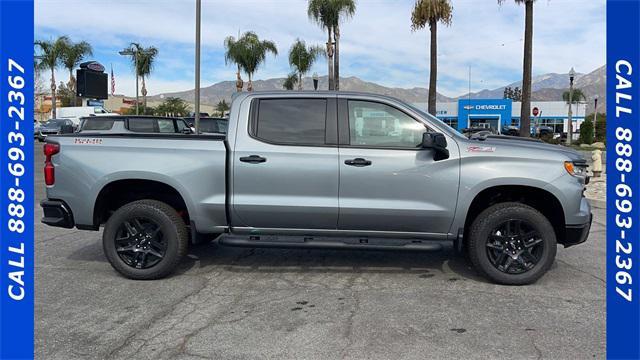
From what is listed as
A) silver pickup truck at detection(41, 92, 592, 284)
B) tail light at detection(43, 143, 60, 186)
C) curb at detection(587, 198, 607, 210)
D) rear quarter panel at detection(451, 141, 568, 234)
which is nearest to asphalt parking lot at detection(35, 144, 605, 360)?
silver pickup truck at detection(41, 92, 592, 284)

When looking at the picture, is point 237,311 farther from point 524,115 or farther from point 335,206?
point 524,115

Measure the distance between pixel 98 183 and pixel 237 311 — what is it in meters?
1.99

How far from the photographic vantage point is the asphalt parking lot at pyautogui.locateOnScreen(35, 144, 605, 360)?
3604 mm

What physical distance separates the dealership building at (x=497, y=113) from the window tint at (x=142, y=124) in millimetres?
47860

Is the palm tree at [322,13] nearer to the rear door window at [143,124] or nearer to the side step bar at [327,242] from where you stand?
the rear door window at [143,124]

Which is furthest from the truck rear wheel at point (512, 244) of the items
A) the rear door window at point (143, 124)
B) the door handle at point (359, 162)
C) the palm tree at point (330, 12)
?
the palm tree at point (330, 12)

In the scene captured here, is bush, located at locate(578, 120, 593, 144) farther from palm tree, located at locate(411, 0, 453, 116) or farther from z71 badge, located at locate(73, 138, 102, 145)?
z71 badge, located at locate(73, 138, 102, 145)

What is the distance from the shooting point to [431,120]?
5000mm

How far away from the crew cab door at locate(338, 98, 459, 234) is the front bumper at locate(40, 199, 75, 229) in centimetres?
276

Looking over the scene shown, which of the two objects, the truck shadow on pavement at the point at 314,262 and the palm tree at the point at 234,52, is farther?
the palm tree at the point at 234,52

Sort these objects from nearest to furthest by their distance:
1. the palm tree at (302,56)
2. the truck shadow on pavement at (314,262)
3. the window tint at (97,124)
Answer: the truck shadow on pavement at (314,262), the window tint at (97,124), the palm tree at (302,56)

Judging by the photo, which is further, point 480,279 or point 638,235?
point 480,279

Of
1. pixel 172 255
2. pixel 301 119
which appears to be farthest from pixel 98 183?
pixel 301 119

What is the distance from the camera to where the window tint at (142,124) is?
14.0m
